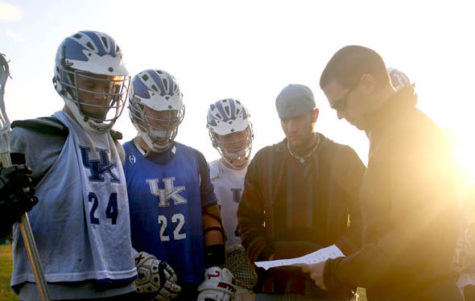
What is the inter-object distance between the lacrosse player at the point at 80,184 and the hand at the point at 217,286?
3.49ft

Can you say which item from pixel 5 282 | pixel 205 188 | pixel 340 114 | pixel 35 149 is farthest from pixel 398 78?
pixel 5 282

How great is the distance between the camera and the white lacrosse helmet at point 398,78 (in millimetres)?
5004

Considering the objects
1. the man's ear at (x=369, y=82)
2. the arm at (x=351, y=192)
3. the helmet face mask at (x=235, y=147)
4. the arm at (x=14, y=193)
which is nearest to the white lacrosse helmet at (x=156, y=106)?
the helmet face mask at (x=235, y=147)

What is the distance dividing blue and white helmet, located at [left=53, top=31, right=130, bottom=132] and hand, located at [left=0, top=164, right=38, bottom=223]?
826 mm

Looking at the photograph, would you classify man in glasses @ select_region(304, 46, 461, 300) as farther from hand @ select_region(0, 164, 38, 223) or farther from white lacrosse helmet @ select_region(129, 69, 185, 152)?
white lacrosse helmet @ select_region(129, 69, 185, 152)

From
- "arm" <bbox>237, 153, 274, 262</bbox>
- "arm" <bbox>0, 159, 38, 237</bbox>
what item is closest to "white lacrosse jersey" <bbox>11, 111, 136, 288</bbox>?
"arm" <bbox>0, 159, 38, 237</bbox>

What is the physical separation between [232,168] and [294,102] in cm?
166

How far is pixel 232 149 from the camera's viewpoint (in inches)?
Result: 229

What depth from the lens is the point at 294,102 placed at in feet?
14.2

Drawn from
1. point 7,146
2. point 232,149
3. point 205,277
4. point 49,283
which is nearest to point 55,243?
point 49,283

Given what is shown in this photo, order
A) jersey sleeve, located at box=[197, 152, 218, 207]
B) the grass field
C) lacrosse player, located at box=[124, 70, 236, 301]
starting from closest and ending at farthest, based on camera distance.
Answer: lacrosse player, located at box=[124, 70, 236, 301] < jersey sleeve, located at box=[197, 152, 218, 207] < the grass field

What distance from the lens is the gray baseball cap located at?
14.2 feet

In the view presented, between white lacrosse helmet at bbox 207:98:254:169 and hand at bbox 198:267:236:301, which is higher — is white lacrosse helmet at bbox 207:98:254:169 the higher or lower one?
the higher one

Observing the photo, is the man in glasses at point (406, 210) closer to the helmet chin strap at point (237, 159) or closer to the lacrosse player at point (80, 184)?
the lacrosse player at point (80, 184)
